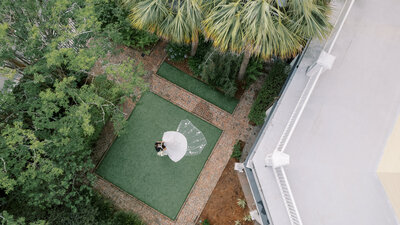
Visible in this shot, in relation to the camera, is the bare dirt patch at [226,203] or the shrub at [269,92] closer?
the bare dirt patch at [226,203]

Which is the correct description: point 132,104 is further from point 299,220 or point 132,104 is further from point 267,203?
point 299,220

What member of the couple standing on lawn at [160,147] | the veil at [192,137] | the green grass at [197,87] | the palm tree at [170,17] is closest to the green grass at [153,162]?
the veil at [192,137]

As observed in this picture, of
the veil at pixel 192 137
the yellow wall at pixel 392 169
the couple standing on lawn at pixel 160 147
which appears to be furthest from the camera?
the veil at pixel 192 137

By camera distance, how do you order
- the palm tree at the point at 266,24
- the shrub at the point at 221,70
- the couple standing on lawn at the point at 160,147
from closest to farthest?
the palm tree at the point at 266,24
the shrub at the point at 221,70
the couple standing on lawn at the point at 160,147

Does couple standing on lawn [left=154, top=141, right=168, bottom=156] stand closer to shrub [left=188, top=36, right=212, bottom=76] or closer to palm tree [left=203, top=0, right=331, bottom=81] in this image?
shrub [left=188, top=36, right=212, bottom=76]

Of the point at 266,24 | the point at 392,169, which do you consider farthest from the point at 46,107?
the point at 392,169

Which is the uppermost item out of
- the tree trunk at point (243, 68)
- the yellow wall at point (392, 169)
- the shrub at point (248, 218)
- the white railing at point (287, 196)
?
the tree trunk at point (243, 68)

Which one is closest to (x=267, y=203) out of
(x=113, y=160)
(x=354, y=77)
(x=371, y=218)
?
(x=371, y=218)

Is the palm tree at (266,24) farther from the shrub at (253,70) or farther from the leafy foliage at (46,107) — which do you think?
the shrub at (253,70)
